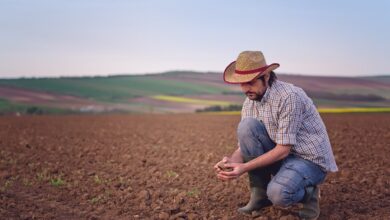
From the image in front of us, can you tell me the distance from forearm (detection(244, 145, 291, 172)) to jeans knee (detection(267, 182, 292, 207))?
0.64 ft

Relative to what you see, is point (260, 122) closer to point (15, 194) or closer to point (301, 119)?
point (301, 119)

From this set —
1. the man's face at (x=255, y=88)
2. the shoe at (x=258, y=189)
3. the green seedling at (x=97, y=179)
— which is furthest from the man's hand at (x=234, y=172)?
the green seedling at (x=97, y=179)

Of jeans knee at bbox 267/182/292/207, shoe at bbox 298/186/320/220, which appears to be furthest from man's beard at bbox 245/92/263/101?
shoe at bbox 298/186/320/220

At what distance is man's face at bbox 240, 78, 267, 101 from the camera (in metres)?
4.56

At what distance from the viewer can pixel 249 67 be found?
4.50 metres

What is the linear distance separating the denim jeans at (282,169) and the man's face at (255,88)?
0.28 m

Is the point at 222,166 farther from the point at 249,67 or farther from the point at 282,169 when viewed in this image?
the point at 249,67

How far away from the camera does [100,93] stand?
32281 millimetres

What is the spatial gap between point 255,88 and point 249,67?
185 mm

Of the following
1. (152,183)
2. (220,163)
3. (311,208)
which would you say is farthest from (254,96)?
(152,183)

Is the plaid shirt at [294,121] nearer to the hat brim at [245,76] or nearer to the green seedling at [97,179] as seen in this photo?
the hat brim at [245,76]

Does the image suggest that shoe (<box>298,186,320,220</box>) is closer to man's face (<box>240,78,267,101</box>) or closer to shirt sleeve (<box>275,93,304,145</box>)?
shirt sleeve (<box>275,93,304,145</box>)

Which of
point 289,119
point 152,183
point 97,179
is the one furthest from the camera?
point 97,179

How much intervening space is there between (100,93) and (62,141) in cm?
1914
